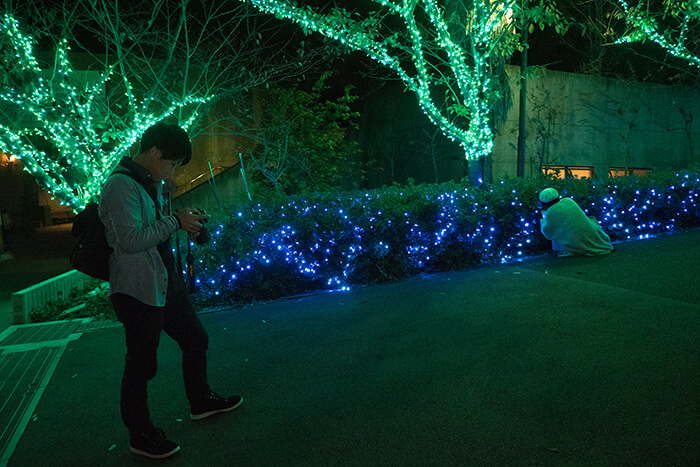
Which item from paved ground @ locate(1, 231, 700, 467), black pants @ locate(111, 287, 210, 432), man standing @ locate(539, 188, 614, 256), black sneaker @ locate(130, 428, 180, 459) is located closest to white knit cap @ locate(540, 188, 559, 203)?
man standing @ locate(539, 188, 614, 256)

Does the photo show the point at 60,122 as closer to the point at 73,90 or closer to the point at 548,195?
the point at 73,90

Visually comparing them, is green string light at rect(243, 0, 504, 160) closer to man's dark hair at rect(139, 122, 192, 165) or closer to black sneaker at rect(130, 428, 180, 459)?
man's dark hair at rect(139, 122, 192, 165)

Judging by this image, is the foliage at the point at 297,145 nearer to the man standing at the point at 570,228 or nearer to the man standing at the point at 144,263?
the man standing at the point at 570,228

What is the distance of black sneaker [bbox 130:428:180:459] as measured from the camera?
2.82 m

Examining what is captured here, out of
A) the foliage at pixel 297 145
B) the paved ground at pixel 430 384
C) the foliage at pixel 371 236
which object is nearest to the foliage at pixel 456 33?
the foliage at pixel 371 236

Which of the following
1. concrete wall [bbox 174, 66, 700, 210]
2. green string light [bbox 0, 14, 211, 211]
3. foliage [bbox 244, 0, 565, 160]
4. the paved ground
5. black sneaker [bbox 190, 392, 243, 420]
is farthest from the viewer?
concrete wall [bbox 174, 66, 700, 210]

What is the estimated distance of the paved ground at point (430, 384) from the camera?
2795 millimetres

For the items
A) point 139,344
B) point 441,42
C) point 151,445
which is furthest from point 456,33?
point 151,445

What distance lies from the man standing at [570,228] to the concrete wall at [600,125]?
5.15m

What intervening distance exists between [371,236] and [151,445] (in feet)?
14.8

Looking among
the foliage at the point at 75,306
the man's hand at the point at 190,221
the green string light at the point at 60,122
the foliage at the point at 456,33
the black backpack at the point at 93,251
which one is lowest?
the foliage at the point at 75,306

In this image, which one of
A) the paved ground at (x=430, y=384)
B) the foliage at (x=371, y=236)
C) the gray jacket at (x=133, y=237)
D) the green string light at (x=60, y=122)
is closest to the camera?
the gray jacket at (x=133, y=237)

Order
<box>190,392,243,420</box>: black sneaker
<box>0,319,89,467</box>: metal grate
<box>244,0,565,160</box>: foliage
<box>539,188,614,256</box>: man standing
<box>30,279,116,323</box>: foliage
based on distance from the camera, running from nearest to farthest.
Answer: <box>190,392,243,420</box>: black sneaker → <box>0,319,89,467</box>: metal grate → <box>30,279,116,323</box>: foliage → <box>539,188,614,256</box>: man standing → <box>244,0,565,160</box>: foliage

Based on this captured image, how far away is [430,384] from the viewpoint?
3.58 metres
